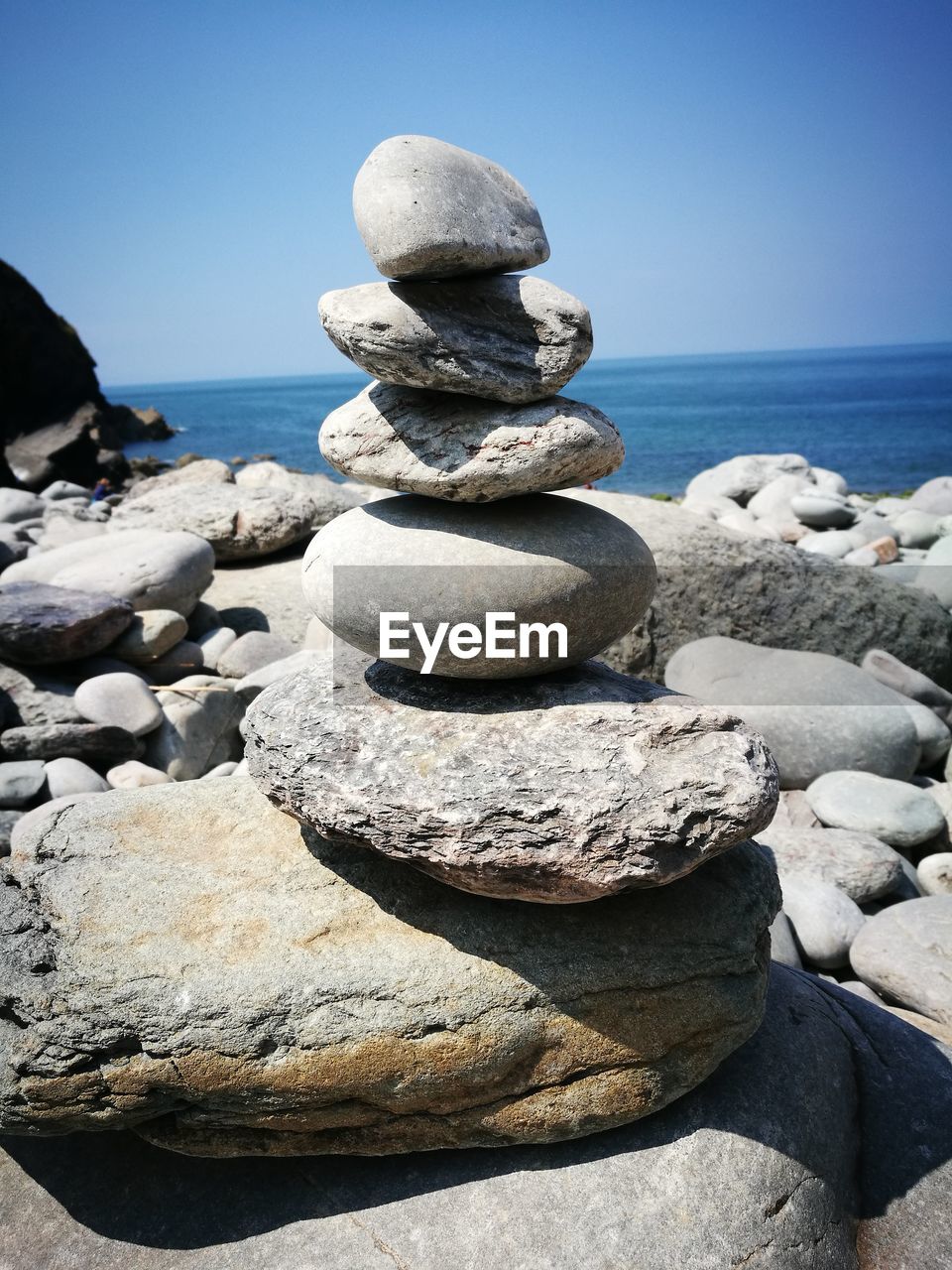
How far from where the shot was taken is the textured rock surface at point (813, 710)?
5781 millimetres

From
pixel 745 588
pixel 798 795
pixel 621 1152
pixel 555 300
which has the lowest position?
pixel 798 795

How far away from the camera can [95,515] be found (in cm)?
1445

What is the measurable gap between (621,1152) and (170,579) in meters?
5.37

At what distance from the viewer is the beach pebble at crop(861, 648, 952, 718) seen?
6590 millimetres

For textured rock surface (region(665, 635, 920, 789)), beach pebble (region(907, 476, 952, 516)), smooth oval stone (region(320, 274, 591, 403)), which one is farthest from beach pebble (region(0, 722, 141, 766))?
beach pebble (region(907, 476, 952, 516))

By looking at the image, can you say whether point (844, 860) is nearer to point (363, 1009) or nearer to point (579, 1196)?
point (579, 1196)

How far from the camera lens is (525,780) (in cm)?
270

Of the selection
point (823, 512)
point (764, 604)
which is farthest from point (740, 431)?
point (764, 604)

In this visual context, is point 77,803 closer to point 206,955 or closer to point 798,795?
point 206,955

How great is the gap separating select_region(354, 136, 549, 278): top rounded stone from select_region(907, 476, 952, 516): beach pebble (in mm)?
12252

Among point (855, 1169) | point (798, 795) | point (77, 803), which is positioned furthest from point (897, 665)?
point (77, 803)

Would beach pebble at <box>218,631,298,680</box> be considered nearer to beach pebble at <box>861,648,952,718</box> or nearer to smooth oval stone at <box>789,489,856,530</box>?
beach pebble at <box>861,648,952,718</box>

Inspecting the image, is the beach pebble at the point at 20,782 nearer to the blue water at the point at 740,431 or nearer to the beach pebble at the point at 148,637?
the beach pebble at the point at 148,637

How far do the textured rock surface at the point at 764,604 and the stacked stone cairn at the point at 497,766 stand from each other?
149 inches
